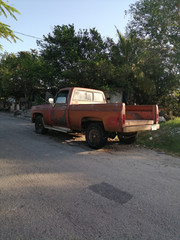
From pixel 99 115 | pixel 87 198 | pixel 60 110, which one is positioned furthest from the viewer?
pixel 60 110

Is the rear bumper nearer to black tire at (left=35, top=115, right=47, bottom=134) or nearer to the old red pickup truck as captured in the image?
the old red pickup truck

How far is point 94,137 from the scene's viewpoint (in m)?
5.66

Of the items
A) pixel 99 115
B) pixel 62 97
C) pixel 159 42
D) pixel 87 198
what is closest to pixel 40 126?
pixel 62 97

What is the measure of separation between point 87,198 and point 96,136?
123 inches

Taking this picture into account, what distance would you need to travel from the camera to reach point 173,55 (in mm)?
13039

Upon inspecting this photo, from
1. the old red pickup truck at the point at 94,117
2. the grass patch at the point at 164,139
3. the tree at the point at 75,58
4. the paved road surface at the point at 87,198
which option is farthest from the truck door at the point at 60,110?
the tree at the point at 75,58

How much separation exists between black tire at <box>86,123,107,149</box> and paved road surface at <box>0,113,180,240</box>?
832 mm

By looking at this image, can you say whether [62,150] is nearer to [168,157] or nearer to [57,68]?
[168,157]

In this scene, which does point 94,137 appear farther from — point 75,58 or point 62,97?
point 75,58

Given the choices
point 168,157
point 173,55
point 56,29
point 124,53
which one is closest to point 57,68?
point 56,29

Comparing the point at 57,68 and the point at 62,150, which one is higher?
the point at 57,68

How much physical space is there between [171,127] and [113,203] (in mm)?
6573

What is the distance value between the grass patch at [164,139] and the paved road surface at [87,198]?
156cm

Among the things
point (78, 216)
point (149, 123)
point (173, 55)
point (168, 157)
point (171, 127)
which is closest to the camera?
point (78, 216)
